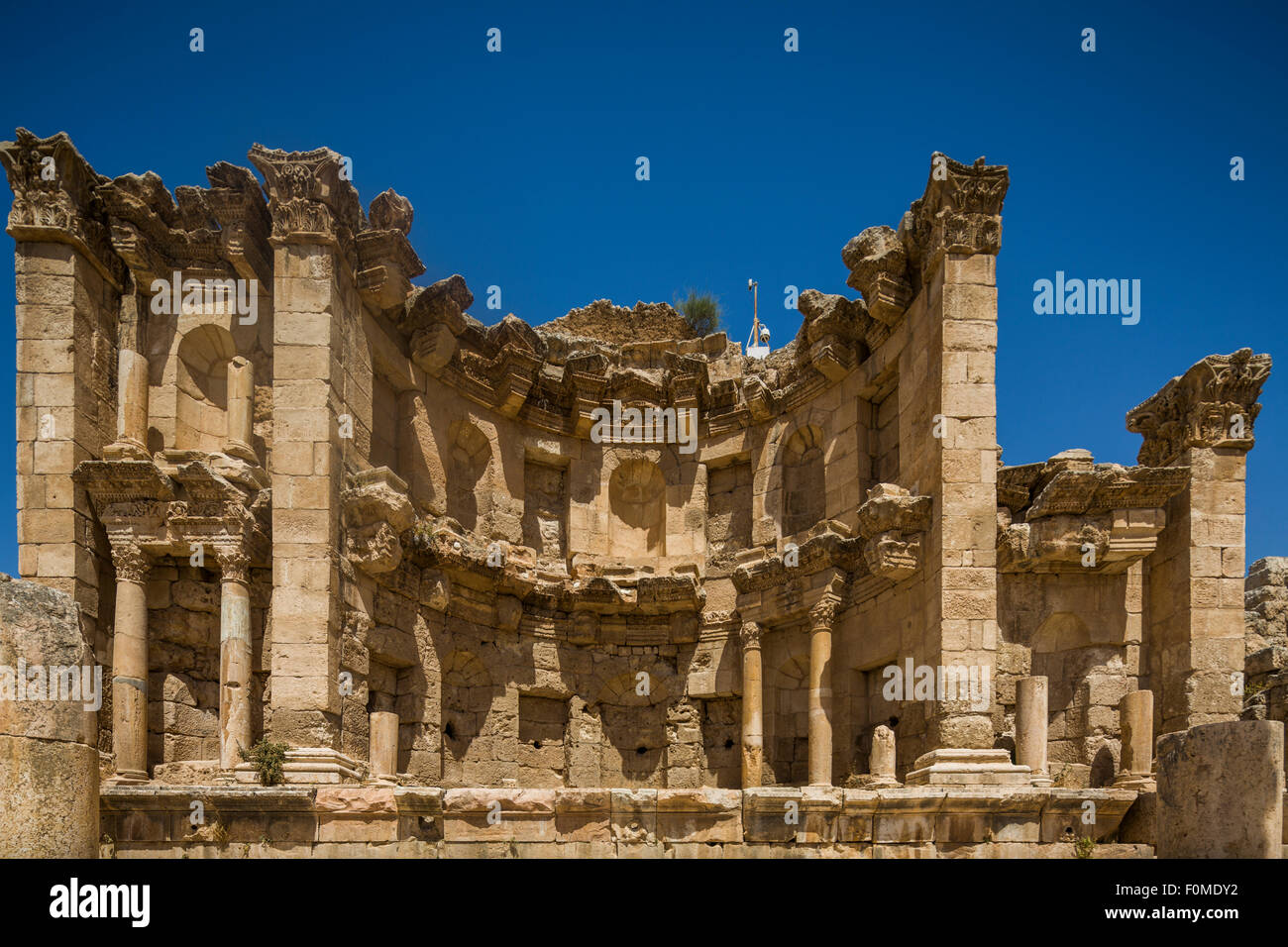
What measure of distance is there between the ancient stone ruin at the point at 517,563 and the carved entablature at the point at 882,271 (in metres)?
0.04

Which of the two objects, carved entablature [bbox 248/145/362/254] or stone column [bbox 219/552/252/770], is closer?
stone column [bbox 219/552/252/770]

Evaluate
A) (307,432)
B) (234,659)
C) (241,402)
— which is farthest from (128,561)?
(307,432)

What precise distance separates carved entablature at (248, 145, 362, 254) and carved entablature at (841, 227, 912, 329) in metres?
7.37

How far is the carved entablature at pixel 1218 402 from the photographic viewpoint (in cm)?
1483

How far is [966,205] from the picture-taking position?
13.5 metres

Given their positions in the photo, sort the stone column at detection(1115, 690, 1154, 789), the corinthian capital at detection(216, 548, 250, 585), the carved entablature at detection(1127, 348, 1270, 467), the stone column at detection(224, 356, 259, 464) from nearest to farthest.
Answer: the stone column at detection(1115, 690, 1154, 789)
the corinthian capital at detection(216, 548, 250, 585)
the stone column at detection(224, 356, 259, 464)
the carved entablature at detection(1127, 348, 1270, 467)

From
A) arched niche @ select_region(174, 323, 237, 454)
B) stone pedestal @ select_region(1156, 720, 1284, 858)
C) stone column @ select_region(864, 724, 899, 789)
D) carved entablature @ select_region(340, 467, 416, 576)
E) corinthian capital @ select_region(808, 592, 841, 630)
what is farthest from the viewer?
corinthian capital @ select_region(808, 592, 841, 630)

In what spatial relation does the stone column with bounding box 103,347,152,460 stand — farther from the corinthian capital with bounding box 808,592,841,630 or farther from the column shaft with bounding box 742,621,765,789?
the corinthian capital with bounding box 808,592,841,630

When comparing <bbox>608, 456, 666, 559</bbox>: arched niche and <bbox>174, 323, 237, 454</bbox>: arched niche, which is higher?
<bbox>174, 323, 237, 454</bbox>: arched niche

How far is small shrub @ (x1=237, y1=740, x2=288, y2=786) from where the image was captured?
11.8 m

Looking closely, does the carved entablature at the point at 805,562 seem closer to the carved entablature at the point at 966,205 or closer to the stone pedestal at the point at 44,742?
the carved entablature at the point at 966,205

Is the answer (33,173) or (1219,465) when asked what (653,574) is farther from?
(33,173)

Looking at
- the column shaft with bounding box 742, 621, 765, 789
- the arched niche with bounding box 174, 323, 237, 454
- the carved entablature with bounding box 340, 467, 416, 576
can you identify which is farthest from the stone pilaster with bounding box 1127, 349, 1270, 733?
the arched niche with bounding box 174, 323, 237, 454

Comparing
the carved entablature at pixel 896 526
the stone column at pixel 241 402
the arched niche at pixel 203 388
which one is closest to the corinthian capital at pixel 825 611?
the carved entablature at pixel 896 526
